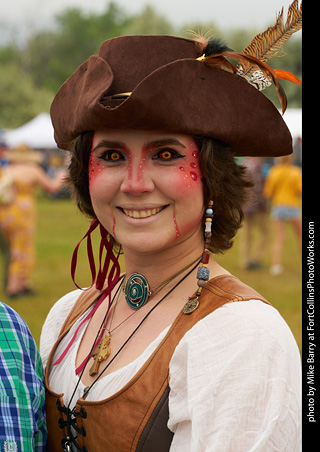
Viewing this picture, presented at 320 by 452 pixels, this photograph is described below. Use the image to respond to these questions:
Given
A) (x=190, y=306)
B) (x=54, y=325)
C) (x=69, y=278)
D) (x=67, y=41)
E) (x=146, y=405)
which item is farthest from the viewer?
(x=67, y=41)

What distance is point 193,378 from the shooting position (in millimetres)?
1519

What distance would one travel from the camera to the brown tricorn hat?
1.62m

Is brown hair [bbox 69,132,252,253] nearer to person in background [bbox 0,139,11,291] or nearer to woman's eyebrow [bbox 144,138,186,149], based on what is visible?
woman's eyebrow [bbox 144,138,186,149]

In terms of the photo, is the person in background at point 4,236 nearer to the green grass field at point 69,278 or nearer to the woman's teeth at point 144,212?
the green grass field at point 69,278

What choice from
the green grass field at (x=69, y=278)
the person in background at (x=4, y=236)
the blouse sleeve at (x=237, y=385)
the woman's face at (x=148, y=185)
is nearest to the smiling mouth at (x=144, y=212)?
the woman's face at (x=148, y=185)

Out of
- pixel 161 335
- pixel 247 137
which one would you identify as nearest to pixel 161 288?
pixel 161 335

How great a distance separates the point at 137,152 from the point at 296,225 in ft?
26.0

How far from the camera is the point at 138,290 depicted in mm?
1935

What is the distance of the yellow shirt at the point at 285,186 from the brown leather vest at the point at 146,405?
7329 millimetres

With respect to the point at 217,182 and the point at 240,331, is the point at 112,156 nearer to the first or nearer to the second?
the point at 217,182

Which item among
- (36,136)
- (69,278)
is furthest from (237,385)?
(36,136)

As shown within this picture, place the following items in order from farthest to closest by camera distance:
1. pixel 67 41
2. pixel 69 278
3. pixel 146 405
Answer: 1. pixel 67 41
2. pixel 69 278
3. pixel 146 405

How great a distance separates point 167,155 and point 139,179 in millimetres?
108
